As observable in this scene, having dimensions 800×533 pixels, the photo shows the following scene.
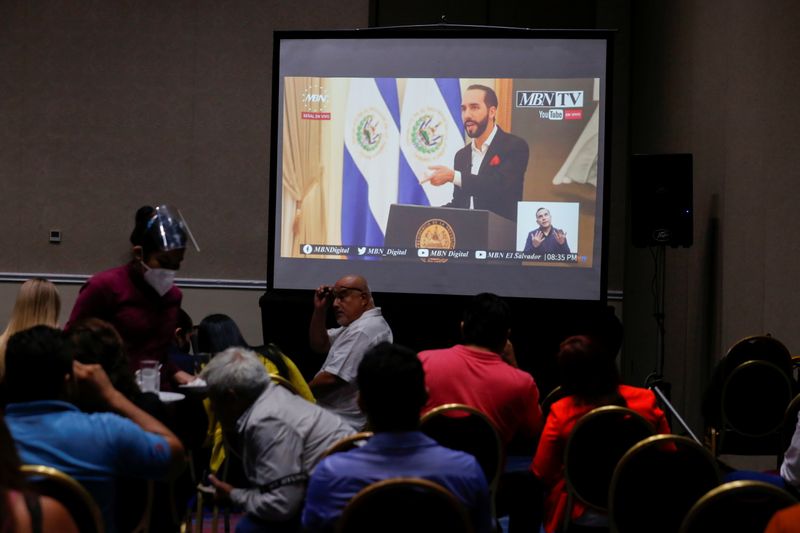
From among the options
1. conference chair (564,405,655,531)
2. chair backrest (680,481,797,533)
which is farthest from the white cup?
chair backrest (680,481,797,533)

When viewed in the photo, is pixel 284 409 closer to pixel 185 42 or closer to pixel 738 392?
pixel 738 392

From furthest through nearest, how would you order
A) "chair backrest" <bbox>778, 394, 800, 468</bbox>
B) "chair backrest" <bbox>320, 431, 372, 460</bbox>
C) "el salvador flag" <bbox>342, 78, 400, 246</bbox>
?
"el salvador flag" <bbox>342, 78, 400, 246</bbox> < "chair backrest" <bbox>778, 394, 800, 468</bbox> < "chair backrest" <bbox>320, 431, 372, 460</bbox>

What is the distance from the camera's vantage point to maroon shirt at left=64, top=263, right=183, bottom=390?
392 centimetres

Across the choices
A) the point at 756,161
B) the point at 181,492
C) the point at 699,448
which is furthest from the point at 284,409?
the point at 756,161

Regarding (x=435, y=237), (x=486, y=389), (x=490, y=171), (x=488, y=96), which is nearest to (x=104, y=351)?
(x=486, y=389)

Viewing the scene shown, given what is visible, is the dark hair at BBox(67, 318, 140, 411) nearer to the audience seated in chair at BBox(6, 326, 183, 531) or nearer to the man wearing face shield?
the audience seated in chair at BBox(6, 326, 183, 531)

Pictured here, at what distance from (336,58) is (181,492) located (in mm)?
4472

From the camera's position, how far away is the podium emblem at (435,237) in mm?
7082

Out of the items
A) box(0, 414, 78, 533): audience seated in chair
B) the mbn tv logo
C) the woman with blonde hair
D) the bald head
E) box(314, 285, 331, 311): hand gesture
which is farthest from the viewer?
the mbn tv logo

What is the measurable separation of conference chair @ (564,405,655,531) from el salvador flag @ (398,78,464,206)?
4145 mm

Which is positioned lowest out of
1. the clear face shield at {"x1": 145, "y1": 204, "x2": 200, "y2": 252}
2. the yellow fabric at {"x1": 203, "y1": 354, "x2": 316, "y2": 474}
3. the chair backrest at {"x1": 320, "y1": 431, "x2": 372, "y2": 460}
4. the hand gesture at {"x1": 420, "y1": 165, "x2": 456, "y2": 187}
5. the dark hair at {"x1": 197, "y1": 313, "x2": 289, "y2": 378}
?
the yellow fabric at {"x1": 203, "y1": 354, "x2": 316, "y2": 474}

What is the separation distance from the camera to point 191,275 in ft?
28.1

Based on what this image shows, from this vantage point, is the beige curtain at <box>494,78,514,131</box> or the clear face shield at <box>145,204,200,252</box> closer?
the clear face shield at <box>145,204,200,252</box>

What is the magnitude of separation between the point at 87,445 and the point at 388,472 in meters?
0.70
